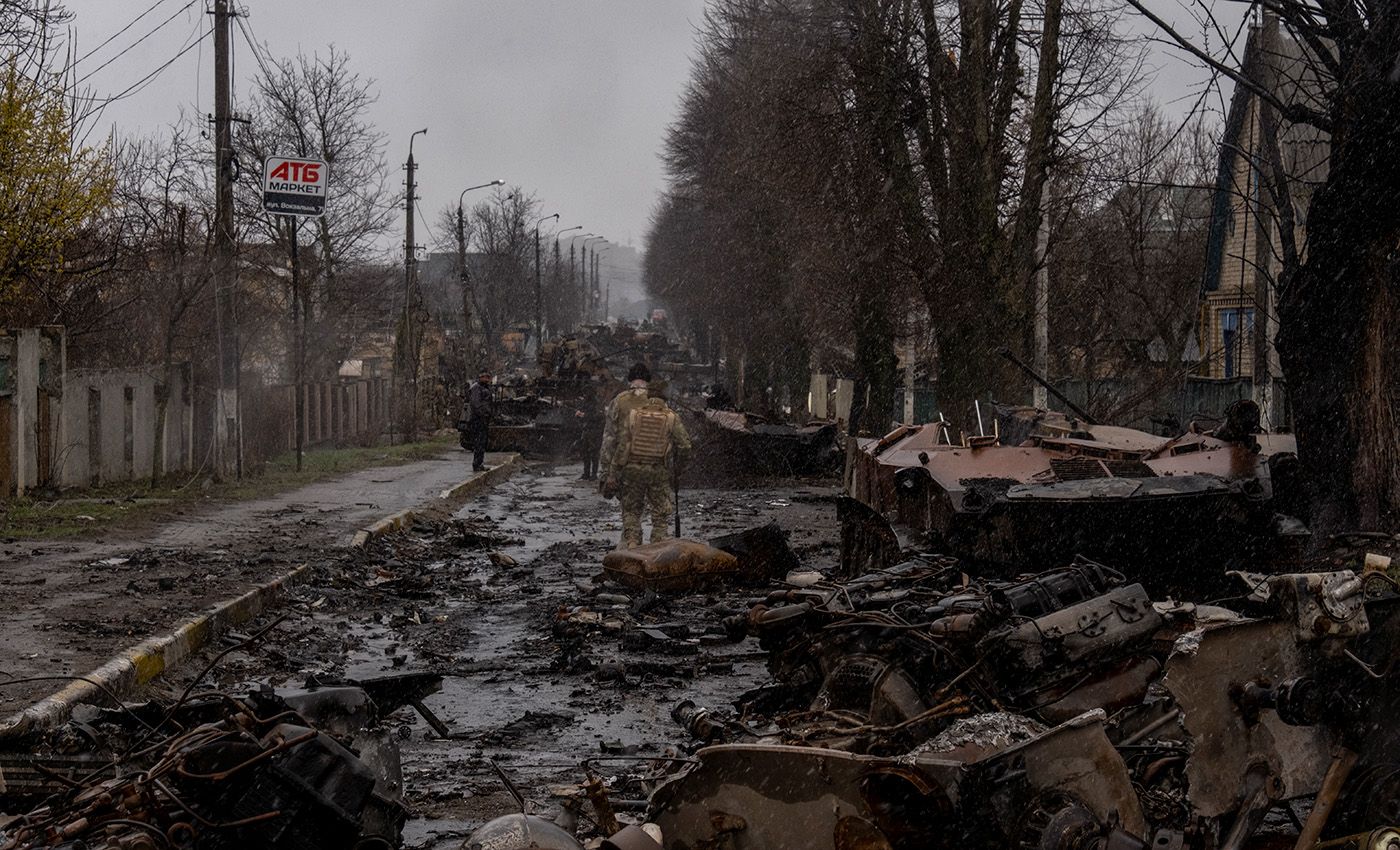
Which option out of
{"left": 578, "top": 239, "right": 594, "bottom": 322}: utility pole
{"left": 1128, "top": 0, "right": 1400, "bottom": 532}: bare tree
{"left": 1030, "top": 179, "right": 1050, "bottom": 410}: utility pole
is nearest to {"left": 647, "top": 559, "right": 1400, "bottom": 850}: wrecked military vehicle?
{"left": 1128, "top": 0, "right": 1400, "bottom": 532}: bare tree

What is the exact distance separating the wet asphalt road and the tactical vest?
127cm

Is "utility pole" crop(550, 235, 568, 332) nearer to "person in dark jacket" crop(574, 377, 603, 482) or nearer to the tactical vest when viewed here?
"person in dark jacket" crop(574, 377, 603, 482)

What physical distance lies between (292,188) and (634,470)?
10455mm

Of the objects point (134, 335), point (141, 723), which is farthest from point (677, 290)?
point (141, 723)

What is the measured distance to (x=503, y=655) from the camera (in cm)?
943

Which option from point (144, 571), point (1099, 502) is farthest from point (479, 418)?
point (1099, 502)

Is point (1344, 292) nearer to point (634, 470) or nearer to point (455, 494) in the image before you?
point (634, 470)

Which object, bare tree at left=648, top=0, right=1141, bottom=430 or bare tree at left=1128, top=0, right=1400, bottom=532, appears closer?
bare tree at left=1128, top=0, right=1400, bottom=532

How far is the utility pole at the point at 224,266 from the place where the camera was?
20.2m

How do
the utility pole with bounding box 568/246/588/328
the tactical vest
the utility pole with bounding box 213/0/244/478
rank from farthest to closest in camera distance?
the utility pole with bounding box 568/246/588/328
the utility pole with bounding box 213/0/244/478
the tactical vest

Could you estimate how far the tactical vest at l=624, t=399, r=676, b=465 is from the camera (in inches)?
516

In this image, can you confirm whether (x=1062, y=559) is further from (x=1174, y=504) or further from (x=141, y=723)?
(x=141, y=723)

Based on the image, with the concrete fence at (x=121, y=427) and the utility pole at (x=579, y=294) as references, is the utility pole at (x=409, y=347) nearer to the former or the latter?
the concrete fence at (x=121, y=427)

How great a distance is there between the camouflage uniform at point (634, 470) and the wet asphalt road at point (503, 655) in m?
0.71
